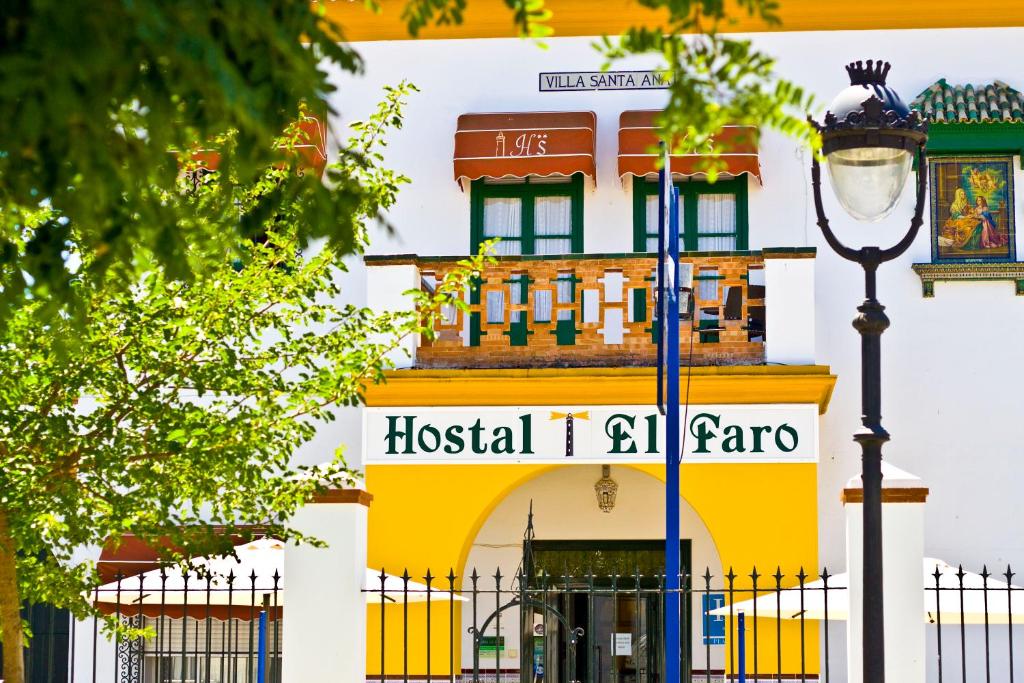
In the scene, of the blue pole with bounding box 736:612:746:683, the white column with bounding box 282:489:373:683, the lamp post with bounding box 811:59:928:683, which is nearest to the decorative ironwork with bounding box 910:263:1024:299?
the blue pole with bounding box 736:612:746:683

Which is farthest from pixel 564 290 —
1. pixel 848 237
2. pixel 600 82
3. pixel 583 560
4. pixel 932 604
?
pixel 932 604

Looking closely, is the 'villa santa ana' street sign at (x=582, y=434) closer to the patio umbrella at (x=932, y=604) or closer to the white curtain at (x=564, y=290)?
the white curtain at (x=564, y=290)

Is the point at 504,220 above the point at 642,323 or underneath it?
above

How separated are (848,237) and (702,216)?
1653 millimetres

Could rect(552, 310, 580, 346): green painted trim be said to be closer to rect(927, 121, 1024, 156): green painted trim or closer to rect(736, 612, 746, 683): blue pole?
rect(736, 612, 746, 683): blue pole

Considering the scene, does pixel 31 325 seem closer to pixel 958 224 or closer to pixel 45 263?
pixel 45 263

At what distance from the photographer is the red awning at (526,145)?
17.8 m

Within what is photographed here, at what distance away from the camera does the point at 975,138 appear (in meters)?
17.9

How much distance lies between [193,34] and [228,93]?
25 centimetres

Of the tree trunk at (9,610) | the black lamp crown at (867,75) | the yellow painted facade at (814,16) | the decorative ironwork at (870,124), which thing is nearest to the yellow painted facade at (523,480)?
the yellow painted facade at (814,16)

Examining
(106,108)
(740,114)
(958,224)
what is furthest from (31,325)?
(958,224)

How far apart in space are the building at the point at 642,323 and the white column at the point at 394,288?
41 millimetres

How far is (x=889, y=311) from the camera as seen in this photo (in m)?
17.9

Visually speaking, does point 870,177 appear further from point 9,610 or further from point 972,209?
point 972,209
